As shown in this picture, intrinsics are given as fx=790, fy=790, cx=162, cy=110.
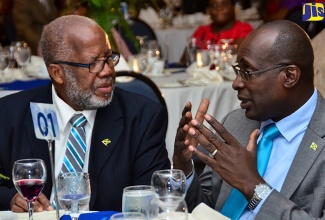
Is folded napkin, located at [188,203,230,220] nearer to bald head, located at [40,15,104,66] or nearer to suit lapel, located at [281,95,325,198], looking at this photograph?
suit lapel, located at [281,95,325,198]

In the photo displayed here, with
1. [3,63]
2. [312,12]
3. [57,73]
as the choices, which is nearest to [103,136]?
[57,73]

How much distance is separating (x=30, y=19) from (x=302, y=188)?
651 cm

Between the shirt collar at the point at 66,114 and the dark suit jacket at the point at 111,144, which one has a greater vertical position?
the shirt collar at the point at 66,114

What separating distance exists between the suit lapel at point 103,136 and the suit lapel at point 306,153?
88 centimetres

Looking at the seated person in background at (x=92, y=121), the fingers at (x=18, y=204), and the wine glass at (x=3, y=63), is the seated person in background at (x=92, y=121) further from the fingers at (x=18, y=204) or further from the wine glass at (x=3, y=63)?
the wine glass at (x=3, y=63)

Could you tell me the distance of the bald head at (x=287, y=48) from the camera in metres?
2.86

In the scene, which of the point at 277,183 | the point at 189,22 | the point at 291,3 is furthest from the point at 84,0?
the point at 189,22

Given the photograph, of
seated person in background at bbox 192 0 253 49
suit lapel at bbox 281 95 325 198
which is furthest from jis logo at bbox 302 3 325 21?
seated person in background at bbox 192 0 253 49

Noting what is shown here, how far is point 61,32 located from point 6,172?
0.66m

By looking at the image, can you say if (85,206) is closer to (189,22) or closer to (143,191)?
(143,191)

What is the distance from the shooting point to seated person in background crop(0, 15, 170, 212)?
11.1 ft

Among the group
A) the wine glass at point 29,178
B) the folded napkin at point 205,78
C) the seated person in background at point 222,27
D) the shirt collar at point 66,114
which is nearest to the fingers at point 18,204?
the wine glass at point 29,178

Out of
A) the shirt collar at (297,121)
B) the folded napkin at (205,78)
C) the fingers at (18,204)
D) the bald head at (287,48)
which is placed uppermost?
the bald head at (287,48)

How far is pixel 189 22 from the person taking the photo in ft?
36.6
